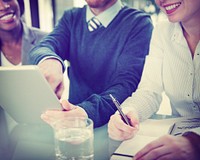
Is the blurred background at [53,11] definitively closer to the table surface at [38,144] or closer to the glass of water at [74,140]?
the table surface at [38,144]

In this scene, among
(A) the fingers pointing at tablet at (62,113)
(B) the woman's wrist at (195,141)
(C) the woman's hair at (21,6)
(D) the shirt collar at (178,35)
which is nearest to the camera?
(B) the woman's wrist at (195,141)

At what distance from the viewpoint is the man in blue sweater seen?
72 cm

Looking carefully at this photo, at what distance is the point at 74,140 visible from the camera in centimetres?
50

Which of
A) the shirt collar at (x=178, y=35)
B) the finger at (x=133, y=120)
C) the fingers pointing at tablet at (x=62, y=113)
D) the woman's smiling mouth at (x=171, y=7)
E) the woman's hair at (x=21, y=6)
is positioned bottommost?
the finger at (x=133, y=120)

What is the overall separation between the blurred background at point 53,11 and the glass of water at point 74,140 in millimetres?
265

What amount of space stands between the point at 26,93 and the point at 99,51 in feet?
0.91

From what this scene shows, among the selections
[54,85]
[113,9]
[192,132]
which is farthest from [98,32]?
[192,132]

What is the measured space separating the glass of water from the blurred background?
265mm

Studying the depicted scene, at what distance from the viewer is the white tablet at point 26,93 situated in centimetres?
49

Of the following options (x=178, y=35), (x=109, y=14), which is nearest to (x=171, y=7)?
(x=178, y=35)

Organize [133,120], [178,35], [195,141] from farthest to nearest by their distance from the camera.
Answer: [178,35]
[133,120]
[195,141]

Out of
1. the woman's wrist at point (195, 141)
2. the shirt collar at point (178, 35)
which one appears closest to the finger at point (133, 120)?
the woman's wrist at point (195, 141)

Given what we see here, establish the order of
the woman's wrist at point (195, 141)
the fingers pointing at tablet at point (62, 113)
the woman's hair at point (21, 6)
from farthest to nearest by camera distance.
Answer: the woman's hair at point (21, 6), the fingers pointing at tablet at point (62, 113), the woman's wrist at point (195, 141)

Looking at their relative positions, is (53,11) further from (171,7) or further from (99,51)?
(171,7)
